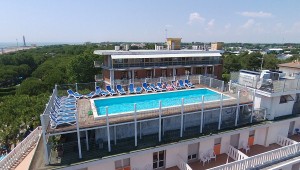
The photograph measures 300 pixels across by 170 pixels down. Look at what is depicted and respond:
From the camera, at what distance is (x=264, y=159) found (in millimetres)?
14414

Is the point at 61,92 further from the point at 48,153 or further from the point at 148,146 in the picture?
the point at 148,146

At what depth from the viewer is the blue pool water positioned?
15352mm

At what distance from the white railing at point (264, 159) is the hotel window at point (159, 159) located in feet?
11.8

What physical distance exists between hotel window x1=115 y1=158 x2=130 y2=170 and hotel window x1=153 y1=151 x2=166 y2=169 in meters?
1.95

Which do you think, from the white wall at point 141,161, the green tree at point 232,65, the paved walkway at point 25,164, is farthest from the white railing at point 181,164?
the green tree at point 232,65

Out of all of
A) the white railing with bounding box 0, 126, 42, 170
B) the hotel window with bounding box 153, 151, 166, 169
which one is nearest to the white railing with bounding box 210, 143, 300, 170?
the hotel window with bounding box 153, 151, 166, 169

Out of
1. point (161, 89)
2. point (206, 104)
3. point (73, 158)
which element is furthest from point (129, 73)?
point (73, 158)

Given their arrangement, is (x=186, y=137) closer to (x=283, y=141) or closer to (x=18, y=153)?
(x=283, y=141)

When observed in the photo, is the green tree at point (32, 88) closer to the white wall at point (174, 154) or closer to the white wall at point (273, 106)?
the white wall at point (174, 154)

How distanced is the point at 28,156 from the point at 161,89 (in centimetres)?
1297

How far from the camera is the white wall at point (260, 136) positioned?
1717cm

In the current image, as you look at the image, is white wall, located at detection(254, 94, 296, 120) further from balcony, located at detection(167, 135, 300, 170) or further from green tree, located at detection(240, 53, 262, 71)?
green tree, located at detection(240, 53, 262, 71)

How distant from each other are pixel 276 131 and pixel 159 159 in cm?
1113

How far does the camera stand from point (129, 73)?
96.3 feet
